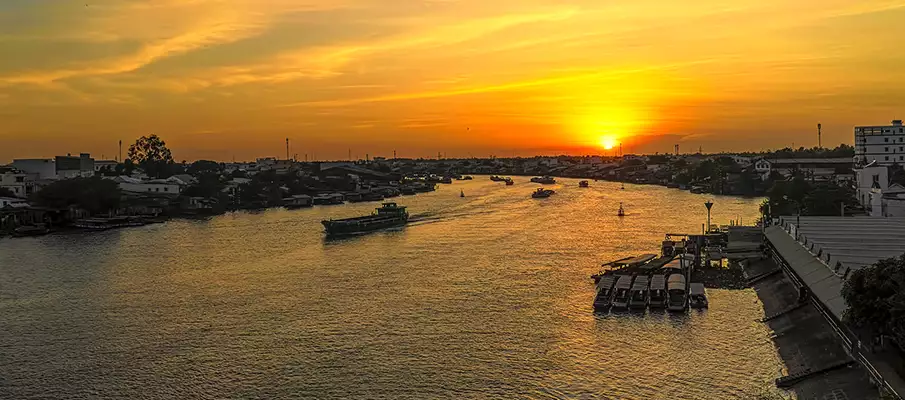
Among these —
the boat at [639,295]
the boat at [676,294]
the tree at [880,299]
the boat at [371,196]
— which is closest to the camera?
the tree at [880,299]

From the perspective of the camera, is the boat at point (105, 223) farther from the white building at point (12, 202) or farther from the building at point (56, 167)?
the building at point (56, 167)

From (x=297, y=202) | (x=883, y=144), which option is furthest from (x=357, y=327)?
(x=297, y=202)

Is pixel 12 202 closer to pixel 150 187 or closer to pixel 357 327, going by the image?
pixel 150 187

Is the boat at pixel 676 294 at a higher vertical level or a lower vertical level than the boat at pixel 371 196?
lower

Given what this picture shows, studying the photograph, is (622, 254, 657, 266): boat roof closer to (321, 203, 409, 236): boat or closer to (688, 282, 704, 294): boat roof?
(688, 282, 704, 294): boat roof

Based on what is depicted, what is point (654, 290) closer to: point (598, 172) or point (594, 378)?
point (594, 378)

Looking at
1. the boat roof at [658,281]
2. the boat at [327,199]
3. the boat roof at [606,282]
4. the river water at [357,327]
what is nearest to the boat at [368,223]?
the river water at [357,327]
